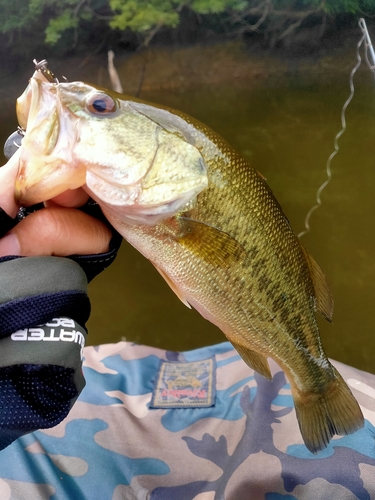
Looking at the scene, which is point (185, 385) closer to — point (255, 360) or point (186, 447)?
point (186, 447)

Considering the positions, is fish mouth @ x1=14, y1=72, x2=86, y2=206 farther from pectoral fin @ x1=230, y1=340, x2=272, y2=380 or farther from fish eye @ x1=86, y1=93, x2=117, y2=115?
pectoral fin @ x1=230, y1=340, x2=272, y2=380

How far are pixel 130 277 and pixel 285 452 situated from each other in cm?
216

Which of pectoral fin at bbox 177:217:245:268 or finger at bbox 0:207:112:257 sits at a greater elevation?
finger at bbox 0:207:112:257

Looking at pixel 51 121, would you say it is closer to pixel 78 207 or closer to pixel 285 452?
pixel 78 207

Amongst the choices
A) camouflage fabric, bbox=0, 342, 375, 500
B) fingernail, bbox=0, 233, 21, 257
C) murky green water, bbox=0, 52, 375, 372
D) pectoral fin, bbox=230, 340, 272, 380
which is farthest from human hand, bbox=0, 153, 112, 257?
murky green water, bbox=0, 52, 375, 372

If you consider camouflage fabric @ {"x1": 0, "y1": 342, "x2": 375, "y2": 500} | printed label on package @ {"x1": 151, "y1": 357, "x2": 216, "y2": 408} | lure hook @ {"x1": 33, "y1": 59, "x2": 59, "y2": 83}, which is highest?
lure hook @ {"x1": 33, "y1": 59, "x2": 59, "y2": 83}

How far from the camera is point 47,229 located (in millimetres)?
603

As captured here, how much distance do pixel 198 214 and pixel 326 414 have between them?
0.54 m

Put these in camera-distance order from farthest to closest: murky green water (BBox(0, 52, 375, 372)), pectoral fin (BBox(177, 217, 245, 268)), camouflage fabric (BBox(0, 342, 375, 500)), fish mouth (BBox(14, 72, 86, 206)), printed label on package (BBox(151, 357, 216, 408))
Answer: murky green water (BBox(0, 52, 375, 372))
printed label on package (BBox(151, 357, 216, 408))
camouflage fabric (BBox(0, 342, 375, 500))
pectoral fin (BBox(177, 217, 245, 268))
fish mouth (BBox(14, 72, 86, 206))

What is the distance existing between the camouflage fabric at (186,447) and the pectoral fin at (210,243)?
47 centimetres

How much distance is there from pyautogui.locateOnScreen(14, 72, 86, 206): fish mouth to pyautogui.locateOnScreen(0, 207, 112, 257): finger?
37 mm

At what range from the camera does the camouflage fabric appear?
2.75 ft

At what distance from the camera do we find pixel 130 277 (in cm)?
296

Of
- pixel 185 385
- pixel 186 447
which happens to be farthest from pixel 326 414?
pixel 185 385
